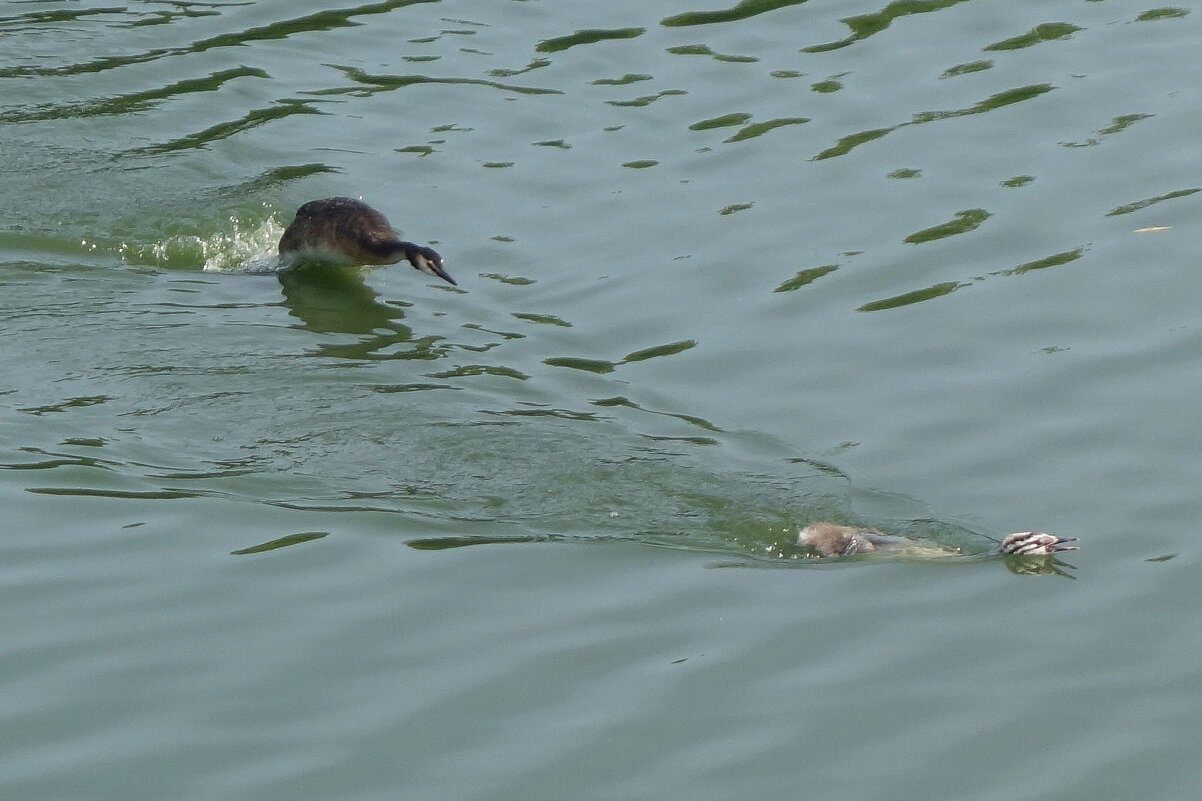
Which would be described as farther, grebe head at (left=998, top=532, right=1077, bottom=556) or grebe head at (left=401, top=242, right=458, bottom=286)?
grebe head at (left=401, top=242, right=458, bottom=286)

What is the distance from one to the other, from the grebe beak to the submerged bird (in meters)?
3.38

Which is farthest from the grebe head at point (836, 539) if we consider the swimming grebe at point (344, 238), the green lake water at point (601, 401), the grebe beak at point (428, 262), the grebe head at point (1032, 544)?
the swimming grebe at point (344, 238)

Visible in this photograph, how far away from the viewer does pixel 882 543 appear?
8.23m

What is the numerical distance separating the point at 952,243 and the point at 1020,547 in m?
4.14

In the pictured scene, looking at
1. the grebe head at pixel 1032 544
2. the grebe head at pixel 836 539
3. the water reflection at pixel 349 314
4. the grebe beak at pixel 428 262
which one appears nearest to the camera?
the grebe head at pixel 1032 544

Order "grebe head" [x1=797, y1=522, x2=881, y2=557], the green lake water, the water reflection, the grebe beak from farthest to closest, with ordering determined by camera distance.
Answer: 1. the grebe beak
2. the water reflection
3. "grebe head" [x1=797, y1=522, x2=881, y2=557]
4. the green lake water

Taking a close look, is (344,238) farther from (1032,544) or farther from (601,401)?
(1032,544)

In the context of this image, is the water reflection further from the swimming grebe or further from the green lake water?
the swimming grebe

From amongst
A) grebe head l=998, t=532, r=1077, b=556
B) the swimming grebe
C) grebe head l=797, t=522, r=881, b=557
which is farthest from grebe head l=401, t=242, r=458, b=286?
grebe head l=998, t=532, r=1077, b=556

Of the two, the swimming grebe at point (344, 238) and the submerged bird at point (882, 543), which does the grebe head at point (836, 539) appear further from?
the swimming grebe at point (344, 238)

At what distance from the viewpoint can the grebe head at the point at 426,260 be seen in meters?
11.1

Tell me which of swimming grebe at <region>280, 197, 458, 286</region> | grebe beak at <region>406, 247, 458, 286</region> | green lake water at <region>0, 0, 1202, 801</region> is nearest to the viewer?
green lake water at <region>0, 0, 1202, 801</region>

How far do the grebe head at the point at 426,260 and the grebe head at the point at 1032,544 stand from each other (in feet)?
13.6

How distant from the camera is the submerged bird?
7895 mm
